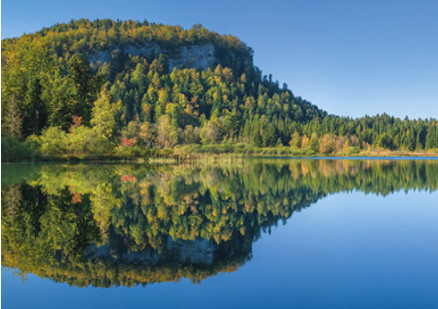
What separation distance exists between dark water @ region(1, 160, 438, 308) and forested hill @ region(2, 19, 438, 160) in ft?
92.7

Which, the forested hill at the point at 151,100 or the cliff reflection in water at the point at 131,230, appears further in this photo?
the forested hill at the point at 151,100

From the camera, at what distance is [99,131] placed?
3862 cm

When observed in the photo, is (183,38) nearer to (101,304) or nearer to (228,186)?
(228,186)

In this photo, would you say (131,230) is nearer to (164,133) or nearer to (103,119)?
(103,119)

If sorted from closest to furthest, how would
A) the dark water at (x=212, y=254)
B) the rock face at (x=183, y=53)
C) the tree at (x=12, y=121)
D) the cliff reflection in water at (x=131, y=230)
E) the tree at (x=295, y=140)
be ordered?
the dark water at (x=212, y=254) < the cliff reflection in water at (x=131, y=230) < the tree at (x=12, y=121) < the tree at (x=295, y=140) < the rock face at (x=183, y=53)

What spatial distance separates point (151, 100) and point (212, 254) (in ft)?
384

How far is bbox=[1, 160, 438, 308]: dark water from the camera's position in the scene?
5.22 metres

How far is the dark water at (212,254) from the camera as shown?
17.1ft

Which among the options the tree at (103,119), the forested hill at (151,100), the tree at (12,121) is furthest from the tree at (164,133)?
the tree at (12,121)

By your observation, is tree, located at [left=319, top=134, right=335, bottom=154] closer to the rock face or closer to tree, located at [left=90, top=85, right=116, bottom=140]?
tree, located at [left=90, top=85, right=116, bottom=140]

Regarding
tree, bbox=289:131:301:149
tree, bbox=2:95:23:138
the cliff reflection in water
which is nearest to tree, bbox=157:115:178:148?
tree, bbox=289:131:301:149

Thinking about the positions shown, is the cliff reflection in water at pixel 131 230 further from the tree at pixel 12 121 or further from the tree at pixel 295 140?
the tree at pixel 295 140

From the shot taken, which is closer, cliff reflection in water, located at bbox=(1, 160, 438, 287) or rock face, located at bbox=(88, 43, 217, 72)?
cliff reflection in water, located at bbox=(1, 160, 438, 287)

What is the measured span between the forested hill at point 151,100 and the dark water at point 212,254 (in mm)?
28243
